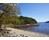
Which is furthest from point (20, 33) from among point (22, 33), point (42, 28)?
point (42, 28)

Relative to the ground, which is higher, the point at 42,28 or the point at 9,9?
the point at 9,9

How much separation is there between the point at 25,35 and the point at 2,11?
364 mm

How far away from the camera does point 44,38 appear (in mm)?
1148

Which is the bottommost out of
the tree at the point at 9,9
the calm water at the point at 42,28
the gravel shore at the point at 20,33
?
the gravel shore at the point at 20,33

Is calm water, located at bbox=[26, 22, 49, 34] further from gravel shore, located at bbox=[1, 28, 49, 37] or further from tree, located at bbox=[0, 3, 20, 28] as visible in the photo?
tree, located at bbox=[0, 3, 20, 28]

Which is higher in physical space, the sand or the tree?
the tree

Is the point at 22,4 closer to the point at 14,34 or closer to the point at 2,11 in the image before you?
the point at 2,11

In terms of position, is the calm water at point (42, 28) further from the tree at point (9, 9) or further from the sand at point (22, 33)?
the tree at point (9, 9)

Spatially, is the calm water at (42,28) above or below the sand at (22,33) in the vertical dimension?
above

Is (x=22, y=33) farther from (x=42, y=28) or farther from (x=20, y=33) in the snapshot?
(x=42, y=28)

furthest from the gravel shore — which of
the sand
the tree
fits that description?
the tree

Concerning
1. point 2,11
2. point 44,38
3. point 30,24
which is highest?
point 2,11

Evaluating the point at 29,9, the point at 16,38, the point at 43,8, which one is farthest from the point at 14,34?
the point at 43,8

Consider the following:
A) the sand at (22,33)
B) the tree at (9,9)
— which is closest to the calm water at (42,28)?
the sand at (22,33)
